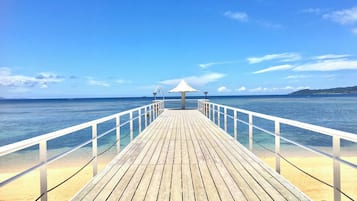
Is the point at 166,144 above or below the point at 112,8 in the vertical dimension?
below

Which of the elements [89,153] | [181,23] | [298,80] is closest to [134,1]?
[181,23]

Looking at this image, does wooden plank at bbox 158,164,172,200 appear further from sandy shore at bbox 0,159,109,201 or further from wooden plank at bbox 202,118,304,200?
sandy shore at bbox 0,159,109,201

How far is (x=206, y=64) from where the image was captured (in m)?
50.0

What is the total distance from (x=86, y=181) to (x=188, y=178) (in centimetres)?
564

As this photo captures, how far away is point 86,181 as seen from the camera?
25.6ft

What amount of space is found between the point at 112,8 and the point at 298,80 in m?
56.6

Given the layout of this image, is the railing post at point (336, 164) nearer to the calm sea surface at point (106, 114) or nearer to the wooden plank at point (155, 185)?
the wooden plank at point (155, 185)

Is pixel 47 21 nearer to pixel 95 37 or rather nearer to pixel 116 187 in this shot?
pixel 95 37

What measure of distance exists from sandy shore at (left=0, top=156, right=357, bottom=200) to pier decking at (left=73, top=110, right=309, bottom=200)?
338 centimetres

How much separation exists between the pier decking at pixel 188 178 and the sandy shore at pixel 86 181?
3385 mm

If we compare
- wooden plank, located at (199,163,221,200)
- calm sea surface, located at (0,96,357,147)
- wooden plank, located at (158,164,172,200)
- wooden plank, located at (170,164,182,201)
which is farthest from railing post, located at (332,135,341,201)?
calm sea surface, located at (0,96,357,147)

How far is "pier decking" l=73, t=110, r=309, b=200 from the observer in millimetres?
2580

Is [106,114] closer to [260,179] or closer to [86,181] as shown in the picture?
[86,181]

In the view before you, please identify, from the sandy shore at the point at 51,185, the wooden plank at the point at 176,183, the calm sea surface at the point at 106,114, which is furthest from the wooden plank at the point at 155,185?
the calm sea surface at the point at 106,114
